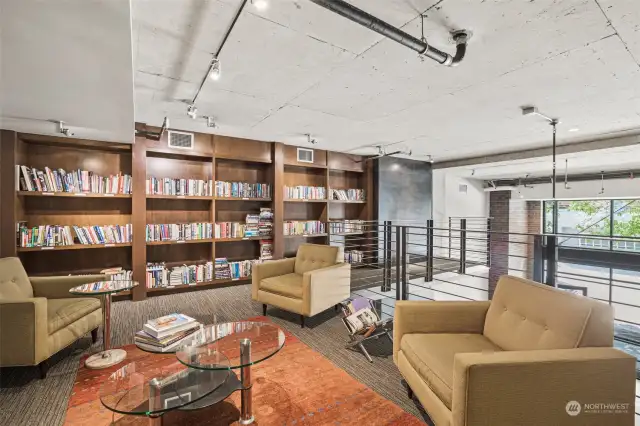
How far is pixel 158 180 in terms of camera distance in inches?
171

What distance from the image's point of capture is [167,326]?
204 cm

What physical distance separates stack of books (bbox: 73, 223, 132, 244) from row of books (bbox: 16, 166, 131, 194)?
1.54ft

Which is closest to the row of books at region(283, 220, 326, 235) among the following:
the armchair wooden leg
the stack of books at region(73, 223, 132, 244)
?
the stack of books at region(73, 223, 132, 244)

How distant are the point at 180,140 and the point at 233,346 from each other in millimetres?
3514

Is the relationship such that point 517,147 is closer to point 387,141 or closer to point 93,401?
point 387,141

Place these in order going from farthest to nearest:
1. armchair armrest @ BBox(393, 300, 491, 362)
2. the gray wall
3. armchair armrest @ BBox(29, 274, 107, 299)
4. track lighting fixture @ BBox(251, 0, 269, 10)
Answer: the gray wall → armchair armrest @ BBox(29, 274, 107, 299) → armchair armrest @ BBox(393, 300, 491, 362) → track lighting fixture @ BBox(251, 0, 269, 10)

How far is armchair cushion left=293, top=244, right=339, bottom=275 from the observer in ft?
11.8

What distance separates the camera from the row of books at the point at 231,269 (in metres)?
4.72

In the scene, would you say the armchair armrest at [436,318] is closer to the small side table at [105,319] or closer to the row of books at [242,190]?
the small side table at [105,319]

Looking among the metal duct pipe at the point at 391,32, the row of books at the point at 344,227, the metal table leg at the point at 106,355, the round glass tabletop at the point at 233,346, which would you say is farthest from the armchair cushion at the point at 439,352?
the row of books at the point at 344,227

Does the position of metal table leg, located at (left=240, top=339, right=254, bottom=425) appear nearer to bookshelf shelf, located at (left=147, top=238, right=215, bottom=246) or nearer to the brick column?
bookshelf shelf, located at (left=147, top=238, right=215, bottom=246)

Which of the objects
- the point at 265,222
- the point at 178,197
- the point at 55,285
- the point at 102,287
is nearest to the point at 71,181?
the point at 178,197

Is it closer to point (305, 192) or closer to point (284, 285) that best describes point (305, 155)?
point (305, 192)

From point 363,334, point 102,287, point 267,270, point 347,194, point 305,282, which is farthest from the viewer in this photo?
point 347,194
